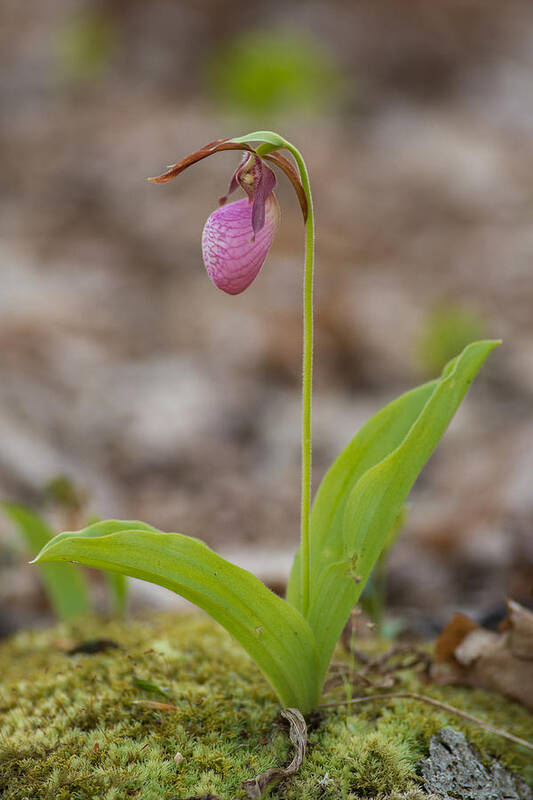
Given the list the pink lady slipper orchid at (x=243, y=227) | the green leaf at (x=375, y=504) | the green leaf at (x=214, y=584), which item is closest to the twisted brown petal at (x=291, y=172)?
the pink lady slipper orchid at (x=243, y=227)

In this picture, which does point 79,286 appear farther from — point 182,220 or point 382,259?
point 382,259

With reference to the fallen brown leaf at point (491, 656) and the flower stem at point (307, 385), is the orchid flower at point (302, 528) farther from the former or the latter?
the fallen brown leaf at point (491, 656)

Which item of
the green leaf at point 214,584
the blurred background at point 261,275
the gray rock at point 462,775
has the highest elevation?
the blurred background at point 261,275

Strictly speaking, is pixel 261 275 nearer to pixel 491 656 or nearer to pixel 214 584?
pixel 491 656

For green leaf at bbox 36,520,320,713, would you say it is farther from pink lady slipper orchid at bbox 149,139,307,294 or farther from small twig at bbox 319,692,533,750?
pink lady slipper orchid at bbox 149,139,307,294

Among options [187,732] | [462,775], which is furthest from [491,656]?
[187,732]

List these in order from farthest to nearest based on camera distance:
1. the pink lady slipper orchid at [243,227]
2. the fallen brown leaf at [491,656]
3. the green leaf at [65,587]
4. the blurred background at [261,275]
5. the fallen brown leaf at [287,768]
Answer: the blurred background at [261,275], the green leaf at [65,587], the fallen brown leaf at [491,656], the pink lady slipper orchid at [243,227], the fallen brown leaf at [287,768]

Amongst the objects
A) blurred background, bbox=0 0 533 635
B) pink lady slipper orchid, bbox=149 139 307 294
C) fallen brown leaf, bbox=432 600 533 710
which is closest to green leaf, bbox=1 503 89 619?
blurred background, bbox=0 0 533 635
